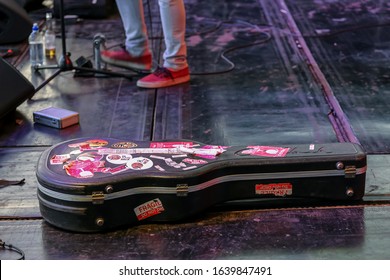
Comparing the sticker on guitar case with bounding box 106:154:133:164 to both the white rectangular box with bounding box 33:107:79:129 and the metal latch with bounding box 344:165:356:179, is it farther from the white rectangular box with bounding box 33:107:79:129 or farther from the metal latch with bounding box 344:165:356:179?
the white rectangular box with bounding box 33:107:79:129

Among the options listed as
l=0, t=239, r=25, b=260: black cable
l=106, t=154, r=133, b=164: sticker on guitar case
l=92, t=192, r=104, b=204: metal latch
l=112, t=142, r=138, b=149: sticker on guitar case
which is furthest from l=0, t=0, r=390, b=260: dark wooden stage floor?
l=112, t=142, r=138, b=149: sticker on guitar case

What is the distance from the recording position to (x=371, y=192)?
2.96m

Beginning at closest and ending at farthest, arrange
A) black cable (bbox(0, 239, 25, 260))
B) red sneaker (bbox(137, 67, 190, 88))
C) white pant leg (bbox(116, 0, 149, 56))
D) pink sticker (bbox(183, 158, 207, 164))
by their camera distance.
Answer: black cable (bbox(0, 239, 25, 260)) < pink sticker (bbox(183, 158, 207, 164)) < red sneaker (bbox(137, 67, 190, 88)) < white pant leg (bbox(116, 0, 149, 56))

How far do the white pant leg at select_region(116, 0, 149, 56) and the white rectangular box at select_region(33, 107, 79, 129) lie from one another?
0.85 meters

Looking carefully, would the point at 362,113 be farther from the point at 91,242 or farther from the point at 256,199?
the point at 91,242

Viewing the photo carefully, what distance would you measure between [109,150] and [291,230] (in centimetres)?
71

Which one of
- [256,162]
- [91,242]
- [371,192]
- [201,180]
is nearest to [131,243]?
[91,242]

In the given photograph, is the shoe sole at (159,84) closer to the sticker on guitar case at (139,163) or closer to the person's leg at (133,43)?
the person's leg at (133,43)

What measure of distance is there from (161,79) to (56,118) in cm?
75

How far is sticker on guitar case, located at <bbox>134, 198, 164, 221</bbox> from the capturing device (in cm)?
269

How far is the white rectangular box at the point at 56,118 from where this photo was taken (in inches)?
146

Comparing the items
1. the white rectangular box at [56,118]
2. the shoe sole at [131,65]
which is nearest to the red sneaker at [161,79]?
the shoe sole at [131,65]

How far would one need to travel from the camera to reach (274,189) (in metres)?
2.80

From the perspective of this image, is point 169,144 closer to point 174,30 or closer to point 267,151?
point 267,151
